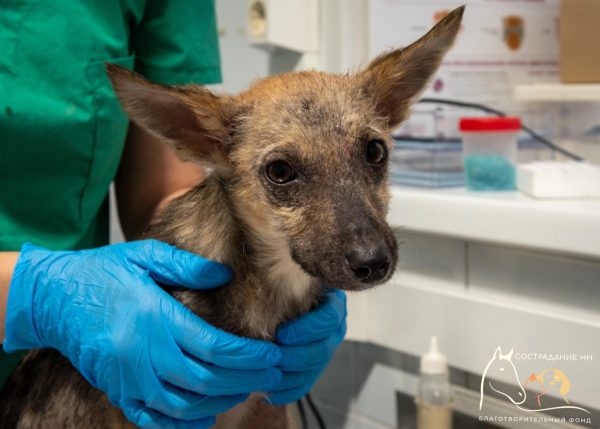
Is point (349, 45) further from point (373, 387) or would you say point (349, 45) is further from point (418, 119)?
point (373, 387)

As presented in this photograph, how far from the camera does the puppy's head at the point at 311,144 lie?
1.09 m

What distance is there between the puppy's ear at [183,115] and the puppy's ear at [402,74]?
1.00ft

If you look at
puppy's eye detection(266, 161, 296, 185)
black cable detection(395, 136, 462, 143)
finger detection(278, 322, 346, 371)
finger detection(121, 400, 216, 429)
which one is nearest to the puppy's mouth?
puppy's eye detection(266, 161, 296, 185)

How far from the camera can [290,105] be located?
1252mm

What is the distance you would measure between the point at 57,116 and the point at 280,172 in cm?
54

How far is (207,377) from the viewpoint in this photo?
1266 millimetres

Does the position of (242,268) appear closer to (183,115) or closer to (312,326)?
(312,326)

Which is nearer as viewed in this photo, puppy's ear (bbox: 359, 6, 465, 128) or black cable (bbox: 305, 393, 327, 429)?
puppy's ear (bbox: 359, 6, 465, 128)

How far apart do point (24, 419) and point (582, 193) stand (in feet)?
4.42

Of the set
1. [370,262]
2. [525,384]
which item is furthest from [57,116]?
[525,384]

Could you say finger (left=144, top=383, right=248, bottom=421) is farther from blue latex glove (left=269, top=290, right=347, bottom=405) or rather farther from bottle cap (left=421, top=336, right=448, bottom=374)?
bottle cap (left=421, top=336, right=448, bottom=374)

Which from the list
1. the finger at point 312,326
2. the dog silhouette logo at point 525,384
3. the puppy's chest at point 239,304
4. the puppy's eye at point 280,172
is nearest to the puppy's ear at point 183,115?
the puppy's eye at point 280,172

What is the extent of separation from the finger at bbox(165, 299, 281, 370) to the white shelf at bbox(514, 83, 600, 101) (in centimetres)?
112

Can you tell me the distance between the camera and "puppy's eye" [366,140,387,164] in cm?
124
